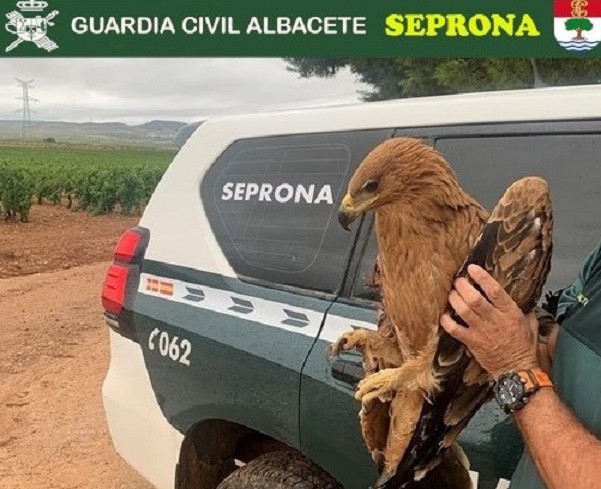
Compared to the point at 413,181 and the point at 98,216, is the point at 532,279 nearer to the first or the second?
the point at 413,181

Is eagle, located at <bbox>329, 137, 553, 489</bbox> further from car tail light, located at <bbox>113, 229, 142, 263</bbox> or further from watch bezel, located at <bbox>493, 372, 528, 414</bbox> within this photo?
car tail light, located at <bbox>113, 229, 142, 263</bbox>

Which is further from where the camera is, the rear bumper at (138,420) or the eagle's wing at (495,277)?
the rear bumper at (138,420)

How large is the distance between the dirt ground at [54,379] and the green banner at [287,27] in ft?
10.9

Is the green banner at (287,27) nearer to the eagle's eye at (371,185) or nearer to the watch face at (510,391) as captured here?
the eagle's eye at (371,185)

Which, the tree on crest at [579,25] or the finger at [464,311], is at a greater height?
the tree on crest at [579,25]

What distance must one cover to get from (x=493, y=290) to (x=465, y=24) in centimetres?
1052

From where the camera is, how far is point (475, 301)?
3.66 ft

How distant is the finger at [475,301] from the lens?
3.65 ft

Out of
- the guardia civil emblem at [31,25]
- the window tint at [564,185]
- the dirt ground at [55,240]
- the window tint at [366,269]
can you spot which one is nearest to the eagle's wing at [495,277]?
the window tint at [564,185]

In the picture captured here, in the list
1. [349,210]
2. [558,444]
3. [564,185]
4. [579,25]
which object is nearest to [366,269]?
[564,185]

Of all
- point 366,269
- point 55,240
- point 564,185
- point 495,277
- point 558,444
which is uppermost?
point 564,185

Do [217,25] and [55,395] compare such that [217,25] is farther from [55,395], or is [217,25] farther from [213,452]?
[213,452]

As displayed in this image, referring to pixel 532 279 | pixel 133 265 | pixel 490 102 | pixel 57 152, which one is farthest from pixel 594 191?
pixel 57 152

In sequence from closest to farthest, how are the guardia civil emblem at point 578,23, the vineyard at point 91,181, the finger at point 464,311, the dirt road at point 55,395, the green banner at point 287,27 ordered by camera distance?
the finger at point 464,311, the dirt road at point 55,395, the guardia civil emblem at point 578,23, the green banner at point 287,27, the vineyard at point 91,181
